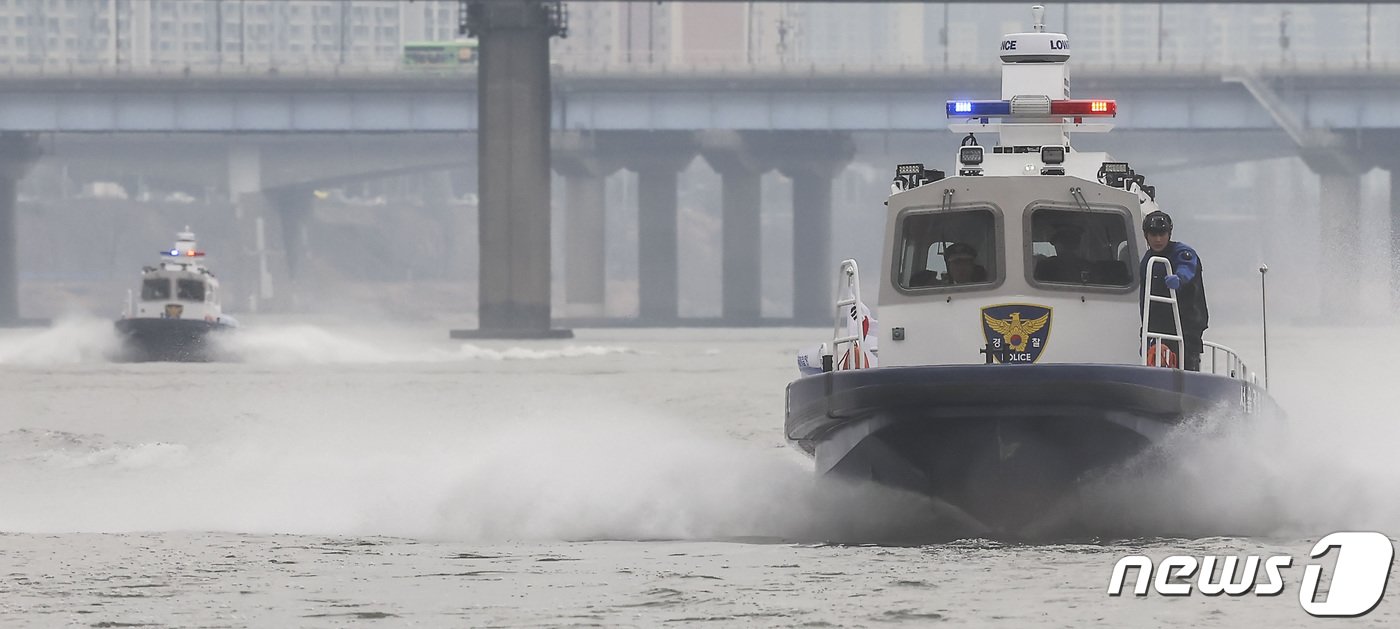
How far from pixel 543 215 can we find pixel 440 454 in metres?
52.8

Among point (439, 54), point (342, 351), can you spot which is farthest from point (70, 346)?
point (439, 54)

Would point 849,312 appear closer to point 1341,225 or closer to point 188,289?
point 188,289

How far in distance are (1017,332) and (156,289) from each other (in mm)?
39644

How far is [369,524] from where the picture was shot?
56.7 ft

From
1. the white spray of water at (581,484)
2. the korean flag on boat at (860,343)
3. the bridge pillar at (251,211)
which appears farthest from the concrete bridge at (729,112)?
the korean flag on boat at (860,343)

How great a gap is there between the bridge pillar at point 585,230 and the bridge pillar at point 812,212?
35.7 ft

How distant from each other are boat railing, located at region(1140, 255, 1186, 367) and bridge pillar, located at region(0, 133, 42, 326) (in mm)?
Answer: 99896

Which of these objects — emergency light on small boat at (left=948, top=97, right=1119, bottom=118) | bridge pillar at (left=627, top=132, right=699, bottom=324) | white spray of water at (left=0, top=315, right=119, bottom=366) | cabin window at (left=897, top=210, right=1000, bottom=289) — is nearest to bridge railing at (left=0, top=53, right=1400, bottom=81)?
bridge pillar at (left=627, top=132, right=699, bottom=324)

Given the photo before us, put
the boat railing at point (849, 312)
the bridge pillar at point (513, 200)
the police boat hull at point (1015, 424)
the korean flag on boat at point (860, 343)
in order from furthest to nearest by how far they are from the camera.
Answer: the bridge pillar at point (513, 200) → the korean flag on boat at point (860, 343) → the boat railing at point (849, 312) → the police boat hull at point (1015, 424)

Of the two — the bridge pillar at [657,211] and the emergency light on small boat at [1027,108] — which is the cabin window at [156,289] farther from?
the bridge pillar at [657,211]

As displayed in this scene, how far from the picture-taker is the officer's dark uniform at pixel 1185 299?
1547cm

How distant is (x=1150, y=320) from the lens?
1568cm

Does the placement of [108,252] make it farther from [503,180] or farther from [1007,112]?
[1007,112]

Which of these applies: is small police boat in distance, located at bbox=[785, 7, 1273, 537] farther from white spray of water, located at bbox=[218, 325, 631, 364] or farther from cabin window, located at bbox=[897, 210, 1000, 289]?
white spray of water, located at bbox=[218, 325, 631, 364]
